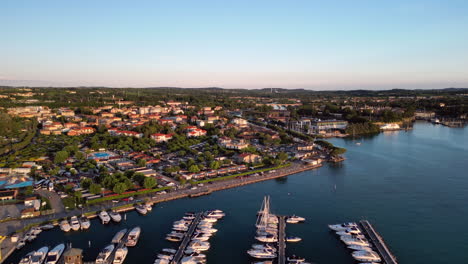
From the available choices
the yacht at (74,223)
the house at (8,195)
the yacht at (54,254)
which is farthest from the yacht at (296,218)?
the house at (8,195)

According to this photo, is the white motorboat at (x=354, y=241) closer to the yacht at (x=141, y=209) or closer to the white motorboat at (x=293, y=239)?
the white motorboat at (x=293, y=239)

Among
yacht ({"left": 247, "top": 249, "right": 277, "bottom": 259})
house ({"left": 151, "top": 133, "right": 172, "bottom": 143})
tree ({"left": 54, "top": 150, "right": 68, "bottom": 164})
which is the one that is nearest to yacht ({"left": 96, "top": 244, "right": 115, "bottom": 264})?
yacht ({"left": 247, "top": 249, "right": 277, "bottom": 259})

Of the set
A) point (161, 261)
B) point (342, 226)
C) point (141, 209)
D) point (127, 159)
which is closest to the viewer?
point (161, 261)

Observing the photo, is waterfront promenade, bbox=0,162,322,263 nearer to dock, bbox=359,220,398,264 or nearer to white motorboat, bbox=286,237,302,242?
white motorboat, bbox=286,237,302,242

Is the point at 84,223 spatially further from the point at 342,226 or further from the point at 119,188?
the point at 342,226

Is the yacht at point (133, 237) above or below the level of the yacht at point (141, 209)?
below

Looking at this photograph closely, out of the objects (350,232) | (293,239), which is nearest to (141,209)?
(293,239)

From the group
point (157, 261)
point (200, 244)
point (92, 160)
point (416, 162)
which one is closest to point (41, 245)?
point (157, 261)
